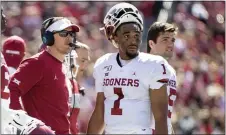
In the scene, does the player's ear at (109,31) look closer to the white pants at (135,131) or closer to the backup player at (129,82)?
the backup player at (129,82)

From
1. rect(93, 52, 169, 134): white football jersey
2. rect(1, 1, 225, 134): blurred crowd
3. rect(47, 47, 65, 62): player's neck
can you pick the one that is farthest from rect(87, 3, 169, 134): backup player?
rect(1, 1, 225, 134): blurred crowd

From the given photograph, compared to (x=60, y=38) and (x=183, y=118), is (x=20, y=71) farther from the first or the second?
(x=183, y=118)

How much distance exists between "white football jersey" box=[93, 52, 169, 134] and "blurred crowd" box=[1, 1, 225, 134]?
20.2 feet

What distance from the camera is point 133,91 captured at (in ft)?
19.9

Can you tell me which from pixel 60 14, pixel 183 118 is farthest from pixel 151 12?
pixel 183 118

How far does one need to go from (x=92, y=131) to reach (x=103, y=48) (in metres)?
8.19

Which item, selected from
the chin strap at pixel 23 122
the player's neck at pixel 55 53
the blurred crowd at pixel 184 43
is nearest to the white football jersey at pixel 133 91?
the chin strap at pixel 23 122

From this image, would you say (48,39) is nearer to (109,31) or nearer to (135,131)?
(109,31)

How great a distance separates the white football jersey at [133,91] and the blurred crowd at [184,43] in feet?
20.2

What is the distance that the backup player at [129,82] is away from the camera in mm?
6016

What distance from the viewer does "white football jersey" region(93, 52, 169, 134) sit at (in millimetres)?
6035

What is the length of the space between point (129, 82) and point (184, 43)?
31.9ft

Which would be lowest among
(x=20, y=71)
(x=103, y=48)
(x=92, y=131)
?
(x=92, y=131)

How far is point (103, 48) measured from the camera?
1459 centimetres
